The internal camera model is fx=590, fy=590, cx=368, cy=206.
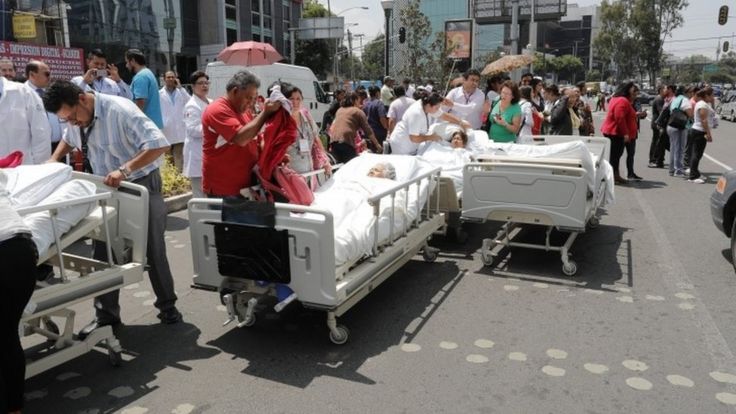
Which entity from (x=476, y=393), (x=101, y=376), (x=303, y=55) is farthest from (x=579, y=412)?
(x=303, y=55)

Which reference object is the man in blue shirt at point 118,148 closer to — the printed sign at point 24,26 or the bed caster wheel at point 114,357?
the bed caster wheel at point 114,357

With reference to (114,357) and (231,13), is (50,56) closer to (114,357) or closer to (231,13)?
(114,357)

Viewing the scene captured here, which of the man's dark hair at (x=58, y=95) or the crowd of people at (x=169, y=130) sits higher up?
the man's dark hair at (x=58, y=95)

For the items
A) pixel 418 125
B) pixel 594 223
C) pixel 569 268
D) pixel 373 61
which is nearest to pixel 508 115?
pixel 418 125

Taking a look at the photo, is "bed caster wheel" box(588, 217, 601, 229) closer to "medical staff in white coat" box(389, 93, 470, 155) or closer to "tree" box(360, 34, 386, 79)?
"medical staff in white coat" box(389, 93, 470, 155)

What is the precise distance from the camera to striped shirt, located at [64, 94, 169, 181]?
4.26m

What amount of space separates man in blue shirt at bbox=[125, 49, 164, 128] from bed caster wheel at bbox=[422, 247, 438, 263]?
4220mm

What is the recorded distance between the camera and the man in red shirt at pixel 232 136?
4.18m

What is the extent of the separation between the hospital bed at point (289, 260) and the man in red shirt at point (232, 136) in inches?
10.7

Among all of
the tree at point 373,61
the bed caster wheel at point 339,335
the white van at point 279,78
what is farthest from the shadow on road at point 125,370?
the tree at point 373,61

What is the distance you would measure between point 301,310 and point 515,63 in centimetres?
1308

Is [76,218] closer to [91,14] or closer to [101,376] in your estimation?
[101,376]

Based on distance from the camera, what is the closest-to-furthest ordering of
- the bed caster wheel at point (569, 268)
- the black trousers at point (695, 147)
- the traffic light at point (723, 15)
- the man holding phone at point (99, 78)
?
the bed caster wheel at point (569, 268), the man holding phone at point (99, 78), the black trousers at point (695, 147), the traffic light at point (723, 15)

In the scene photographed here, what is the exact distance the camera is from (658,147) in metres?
13.2
